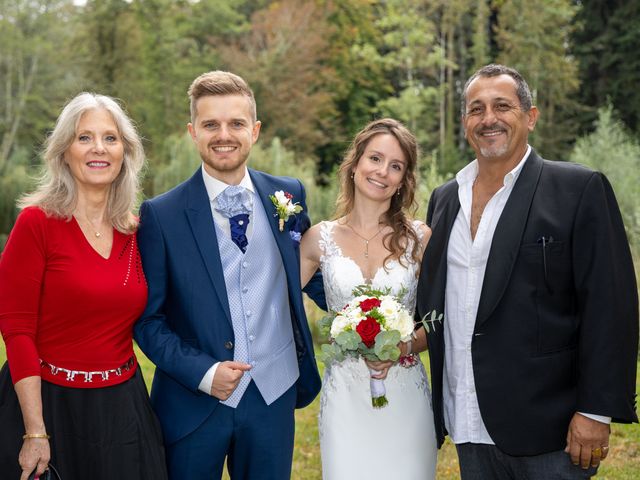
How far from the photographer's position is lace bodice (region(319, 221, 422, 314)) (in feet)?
14.4

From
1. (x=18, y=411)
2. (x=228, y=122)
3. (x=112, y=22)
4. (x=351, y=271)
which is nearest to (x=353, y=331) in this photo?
(x=351, y=271)

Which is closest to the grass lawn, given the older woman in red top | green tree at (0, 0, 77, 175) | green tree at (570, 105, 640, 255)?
the older woman in red top

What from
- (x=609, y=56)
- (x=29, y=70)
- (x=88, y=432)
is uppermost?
(x=29, y=70)

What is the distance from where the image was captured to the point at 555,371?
3.53m

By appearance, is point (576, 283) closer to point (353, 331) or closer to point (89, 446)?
point (353, 331)

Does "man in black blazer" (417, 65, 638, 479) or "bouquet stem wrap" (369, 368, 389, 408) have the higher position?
"man in black blazer" (417, 65, 638, 479)

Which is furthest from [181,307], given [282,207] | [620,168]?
[620,168]

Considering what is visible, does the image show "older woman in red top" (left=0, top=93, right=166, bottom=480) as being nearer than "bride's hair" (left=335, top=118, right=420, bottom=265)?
Yes

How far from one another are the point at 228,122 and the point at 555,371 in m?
2.07

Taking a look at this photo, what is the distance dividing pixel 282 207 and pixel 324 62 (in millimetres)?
32001

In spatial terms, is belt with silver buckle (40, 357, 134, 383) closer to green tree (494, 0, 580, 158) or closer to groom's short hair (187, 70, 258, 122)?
groom's short hair (187, 70, 258, 122)

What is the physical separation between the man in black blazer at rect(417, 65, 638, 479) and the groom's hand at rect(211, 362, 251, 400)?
3.38 feet

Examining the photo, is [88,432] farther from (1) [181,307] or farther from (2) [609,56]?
(2) [609,56]

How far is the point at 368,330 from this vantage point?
12.6 ft
